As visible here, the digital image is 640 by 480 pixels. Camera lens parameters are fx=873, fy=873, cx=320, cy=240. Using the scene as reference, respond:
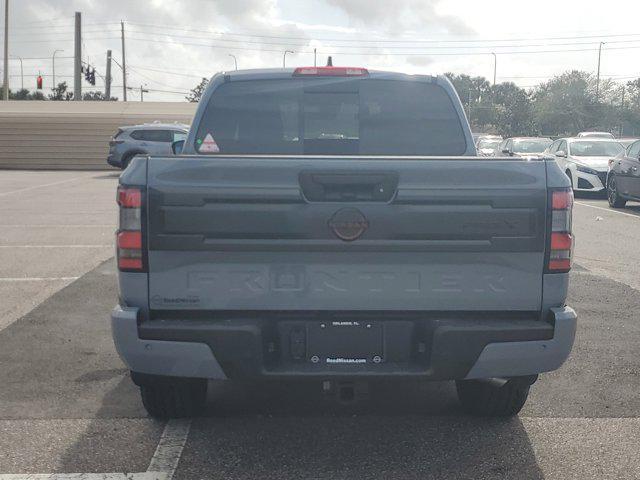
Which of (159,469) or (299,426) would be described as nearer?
(159,469)

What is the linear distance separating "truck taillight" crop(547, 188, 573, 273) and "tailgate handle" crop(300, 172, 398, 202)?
27.8 inches

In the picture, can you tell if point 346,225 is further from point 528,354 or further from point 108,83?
point 108,83

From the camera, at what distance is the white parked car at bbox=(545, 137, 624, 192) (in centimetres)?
2078

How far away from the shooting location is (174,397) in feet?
15.0

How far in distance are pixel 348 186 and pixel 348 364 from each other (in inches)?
31.0

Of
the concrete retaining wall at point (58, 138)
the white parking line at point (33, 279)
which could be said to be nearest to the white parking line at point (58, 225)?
the white parking line at point (33, 279)

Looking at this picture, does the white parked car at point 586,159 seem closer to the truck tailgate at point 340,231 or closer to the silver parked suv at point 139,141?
the silver parked suv at point 139,141

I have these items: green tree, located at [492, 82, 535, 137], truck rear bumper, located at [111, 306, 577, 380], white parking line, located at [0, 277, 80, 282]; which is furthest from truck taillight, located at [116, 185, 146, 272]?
green tree, located at [492, 82, 535, 137]

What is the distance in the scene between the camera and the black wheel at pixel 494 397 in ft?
15.1

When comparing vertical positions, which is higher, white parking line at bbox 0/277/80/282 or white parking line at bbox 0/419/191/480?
white parking line at bbox 0/419/191/480

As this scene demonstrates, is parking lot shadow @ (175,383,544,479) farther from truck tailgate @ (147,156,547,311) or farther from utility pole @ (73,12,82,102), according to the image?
utility pole @ (73,12,82,102)

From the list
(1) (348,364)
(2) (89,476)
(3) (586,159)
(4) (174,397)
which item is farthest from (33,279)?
(3) (586,159)

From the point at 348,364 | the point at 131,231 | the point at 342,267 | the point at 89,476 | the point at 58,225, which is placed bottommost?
the point at 58,225

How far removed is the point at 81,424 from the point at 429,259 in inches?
84.2
